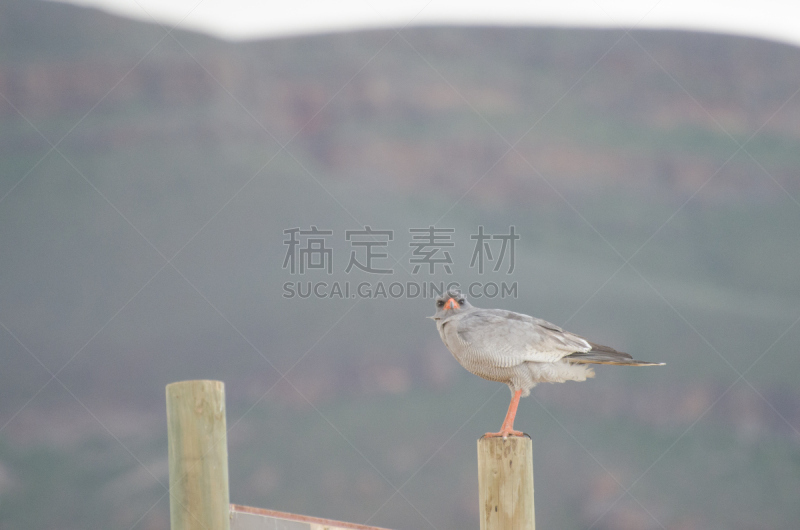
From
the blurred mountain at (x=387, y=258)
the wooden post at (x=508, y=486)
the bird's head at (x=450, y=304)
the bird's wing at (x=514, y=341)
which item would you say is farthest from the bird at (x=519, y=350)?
the blurred mountain at (x=387, y=258)

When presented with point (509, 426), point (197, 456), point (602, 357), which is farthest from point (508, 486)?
point (197, 456)

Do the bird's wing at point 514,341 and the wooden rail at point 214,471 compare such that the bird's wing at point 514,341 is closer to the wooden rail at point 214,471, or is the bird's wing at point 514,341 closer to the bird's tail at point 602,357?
the bird's tail at point 602,357

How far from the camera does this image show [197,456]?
17.9 ft

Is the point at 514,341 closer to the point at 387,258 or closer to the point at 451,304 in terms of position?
the point at 451,304

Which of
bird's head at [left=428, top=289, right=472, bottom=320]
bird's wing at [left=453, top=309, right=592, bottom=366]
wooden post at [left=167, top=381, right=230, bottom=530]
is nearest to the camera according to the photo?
wooden post at [left=167, top=381, right=230, bottom=530]

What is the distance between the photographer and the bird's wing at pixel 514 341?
6273 millimetres

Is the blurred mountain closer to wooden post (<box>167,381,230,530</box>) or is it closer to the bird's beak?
the bird's beak

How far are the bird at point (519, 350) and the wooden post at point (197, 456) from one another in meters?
1.88

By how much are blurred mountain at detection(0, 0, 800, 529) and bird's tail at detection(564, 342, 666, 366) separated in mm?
14022

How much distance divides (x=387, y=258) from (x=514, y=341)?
66.4ft

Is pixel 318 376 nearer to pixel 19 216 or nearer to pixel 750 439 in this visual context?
pixel 19 216

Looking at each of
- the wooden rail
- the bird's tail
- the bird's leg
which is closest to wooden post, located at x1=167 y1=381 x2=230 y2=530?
the wooden rail

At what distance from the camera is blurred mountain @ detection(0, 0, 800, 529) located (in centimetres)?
2197

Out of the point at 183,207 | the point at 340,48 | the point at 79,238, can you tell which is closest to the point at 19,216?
the point at 79,238
